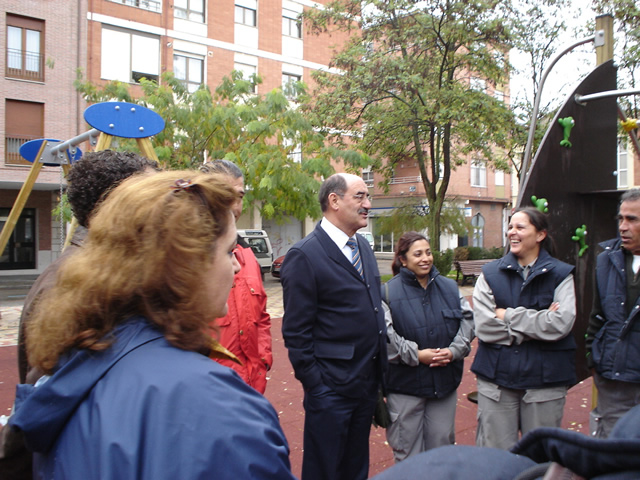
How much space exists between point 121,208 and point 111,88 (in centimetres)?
1582

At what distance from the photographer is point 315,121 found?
16.7m

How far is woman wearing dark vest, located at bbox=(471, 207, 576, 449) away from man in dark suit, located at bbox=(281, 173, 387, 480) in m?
0.70

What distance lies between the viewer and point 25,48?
22484 millimetres

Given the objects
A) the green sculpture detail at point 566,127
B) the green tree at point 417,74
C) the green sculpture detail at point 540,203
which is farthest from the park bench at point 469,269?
the green sculpture detail at point 540,203

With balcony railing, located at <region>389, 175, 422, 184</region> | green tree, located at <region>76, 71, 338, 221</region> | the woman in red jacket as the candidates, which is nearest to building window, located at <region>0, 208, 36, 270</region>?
green tree, located at <region>76, 71, 338, 221</region>

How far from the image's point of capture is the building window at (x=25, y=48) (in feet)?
72.7

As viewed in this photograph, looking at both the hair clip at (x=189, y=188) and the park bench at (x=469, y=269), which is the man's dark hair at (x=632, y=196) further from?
the park bench at (x=469, y=269)

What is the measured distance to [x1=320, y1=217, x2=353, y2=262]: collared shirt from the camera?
3.37m

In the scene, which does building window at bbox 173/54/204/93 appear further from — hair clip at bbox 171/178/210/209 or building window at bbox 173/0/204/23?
hair clip at bbox 171/178/210/209

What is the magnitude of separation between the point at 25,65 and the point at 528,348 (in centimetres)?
2477

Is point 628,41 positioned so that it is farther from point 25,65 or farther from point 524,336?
point 25,65

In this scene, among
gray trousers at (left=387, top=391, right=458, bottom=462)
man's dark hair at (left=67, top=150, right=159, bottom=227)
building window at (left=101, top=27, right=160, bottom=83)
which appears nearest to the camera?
man's dark hair at (left=67, top=150, right=159, bottom=227)

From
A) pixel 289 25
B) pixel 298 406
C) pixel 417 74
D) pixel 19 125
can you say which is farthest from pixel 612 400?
pixel 289 25

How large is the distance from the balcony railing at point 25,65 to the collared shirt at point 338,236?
23492 millimetres
